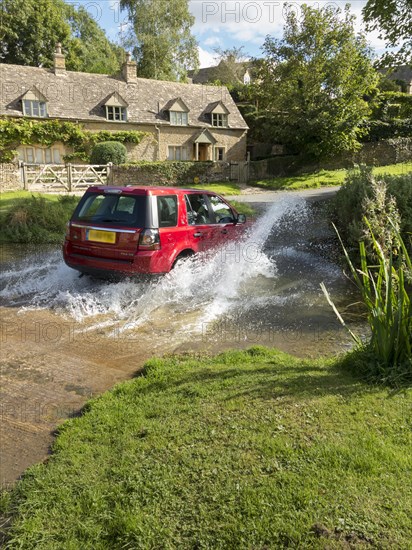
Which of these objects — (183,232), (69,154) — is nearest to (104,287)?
(183,232)

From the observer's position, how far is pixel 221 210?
30.1 feet

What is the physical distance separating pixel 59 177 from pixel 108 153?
8080 millimetres

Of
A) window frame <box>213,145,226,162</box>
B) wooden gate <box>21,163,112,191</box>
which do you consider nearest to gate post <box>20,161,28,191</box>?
wooden gate <box>21,163,112,191</box>

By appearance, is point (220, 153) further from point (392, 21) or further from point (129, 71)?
point (392, 21)

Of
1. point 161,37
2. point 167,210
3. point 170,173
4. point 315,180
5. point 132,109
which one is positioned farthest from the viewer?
point 161,37

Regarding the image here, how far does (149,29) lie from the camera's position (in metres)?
46.2

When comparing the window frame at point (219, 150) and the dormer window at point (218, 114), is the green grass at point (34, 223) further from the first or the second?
the dormer window at point (218, 114)

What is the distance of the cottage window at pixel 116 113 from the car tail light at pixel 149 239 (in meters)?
30.4

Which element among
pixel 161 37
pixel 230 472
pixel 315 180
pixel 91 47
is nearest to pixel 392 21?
pixel 315 180

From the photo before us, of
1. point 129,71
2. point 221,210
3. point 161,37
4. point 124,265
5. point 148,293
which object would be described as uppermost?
point 161,37

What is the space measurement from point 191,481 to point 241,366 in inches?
78.9

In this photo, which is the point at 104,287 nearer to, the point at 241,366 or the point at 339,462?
the point at 241,366

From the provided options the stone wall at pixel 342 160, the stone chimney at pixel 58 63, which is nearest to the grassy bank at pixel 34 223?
the stone wall at pixel 342 160

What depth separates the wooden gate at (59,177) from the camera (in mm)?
22547
